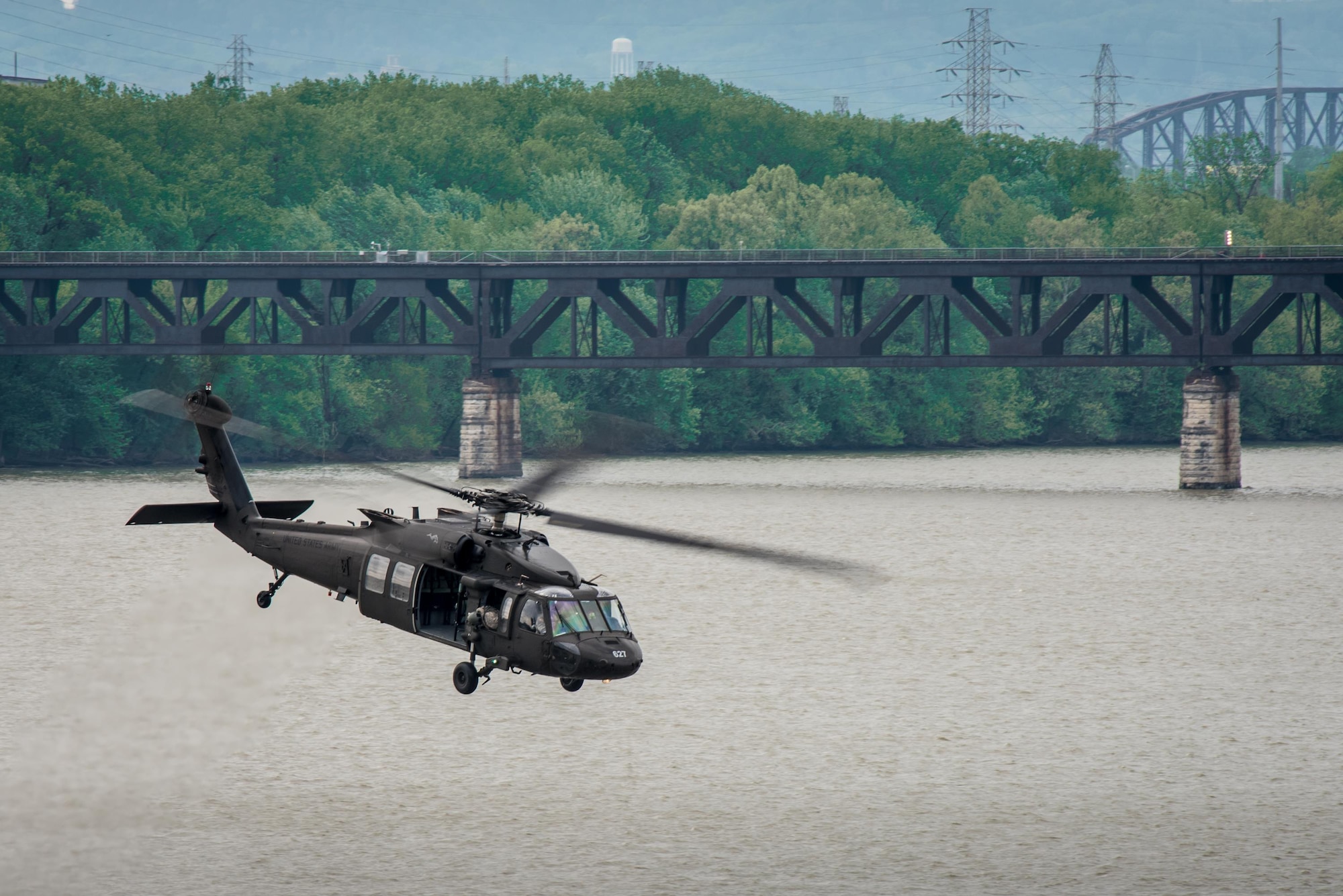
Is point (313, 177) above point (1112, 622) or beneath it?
above

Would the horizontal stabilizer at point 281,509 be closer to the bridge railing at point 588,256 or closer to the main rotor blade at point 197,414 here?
the main rotor blade at point 197,414

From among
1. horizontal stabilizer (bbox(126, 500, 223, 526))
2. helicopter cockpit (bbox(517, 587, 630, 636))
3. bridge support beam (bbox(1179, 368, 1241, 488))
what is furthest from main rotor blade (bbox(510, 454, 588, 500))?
bridge support beam (bbox(1179, 368, 1241, 488))

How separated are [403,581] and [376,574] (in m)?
0.97

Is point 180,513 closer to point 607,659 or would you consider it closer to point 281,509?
point 281,509

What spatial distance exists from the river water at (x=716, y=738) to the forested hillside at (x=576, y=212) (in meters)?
54.4

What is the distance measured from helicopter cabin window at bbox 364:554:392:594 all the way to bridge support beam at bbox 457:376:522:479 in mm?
68831

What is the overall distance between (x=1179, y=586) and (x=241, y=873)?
38340 millimetres

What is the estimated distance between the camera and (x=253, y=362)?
11712cm

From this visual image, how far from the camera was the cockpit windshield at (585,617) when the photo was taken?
29750 millimetres

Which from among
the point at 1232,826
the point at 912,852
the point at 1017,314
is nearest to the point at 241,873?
the point at 912,852

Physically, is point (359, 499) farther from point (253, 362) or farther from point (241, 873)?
point (241, 873)

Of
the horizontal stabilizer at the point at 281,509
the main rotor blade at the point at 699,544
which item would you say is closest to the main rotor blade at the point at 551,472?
the main rotor blade at the point at 699,544

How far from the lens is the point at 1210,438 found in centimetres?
9444

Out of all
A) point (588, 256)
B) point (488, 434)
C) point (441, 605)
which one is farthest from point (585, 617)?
point (588, 256)
